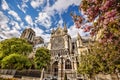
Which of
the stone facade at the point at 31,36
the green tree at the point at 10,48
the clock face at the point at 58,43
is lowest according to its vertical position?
the green tree at the point at 10,48

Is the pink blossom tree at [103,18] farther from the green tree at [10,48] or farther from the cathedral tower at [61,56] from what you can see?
the green tree at [10,48]

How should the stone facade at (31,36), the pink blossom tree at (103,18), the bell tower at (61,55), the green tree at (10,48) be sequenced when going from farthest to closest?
1. the stone facade at (31,36)
2. the bell tower at (61,55)
3. the green tree at (10,48)
4. the pink blossom tree at (103,18)

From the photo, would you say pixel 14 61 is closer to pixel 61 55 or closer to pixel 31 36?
pixel 61 55

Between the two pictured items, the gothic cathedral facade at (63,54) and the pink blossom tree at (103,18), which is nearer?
the pink blossom tree at (103,18)

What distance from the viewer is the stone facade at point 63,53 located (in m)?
40.3

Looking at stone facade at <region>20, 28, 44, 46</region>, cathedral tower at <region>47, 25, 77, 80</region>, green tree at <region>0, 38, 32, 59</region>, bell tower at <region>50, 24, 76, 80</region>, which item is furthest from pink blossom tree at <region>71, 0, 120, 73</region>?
stone facade at <region>20, 28, 44, 46</region>

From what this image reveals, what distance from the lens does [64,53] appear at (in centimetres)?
5125

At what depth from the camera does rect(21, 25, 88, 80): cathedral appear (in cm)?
3956

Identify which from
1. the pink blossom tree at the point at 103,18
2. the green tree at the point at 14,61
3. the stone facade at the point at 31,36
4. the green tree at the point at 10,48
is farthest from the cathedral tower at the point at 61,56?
the stone facade at the point at 31,36

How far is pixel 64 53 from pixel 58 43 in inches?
300

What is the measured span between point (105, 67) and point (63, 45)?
38268 mm

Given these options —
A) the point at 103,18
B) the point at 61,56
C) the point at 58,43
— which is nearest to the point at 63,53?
the point at 61,56

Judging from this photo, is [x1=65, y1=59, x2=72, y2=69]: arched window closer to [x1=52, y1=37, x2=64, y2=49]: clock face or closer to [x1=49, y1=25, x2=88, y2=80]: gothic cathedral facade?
[x1=49, y1=25, x2=88, y2=80]: gothic cathedral facade

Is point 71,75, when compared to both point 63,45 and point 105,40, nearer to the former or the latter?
point 63,45
